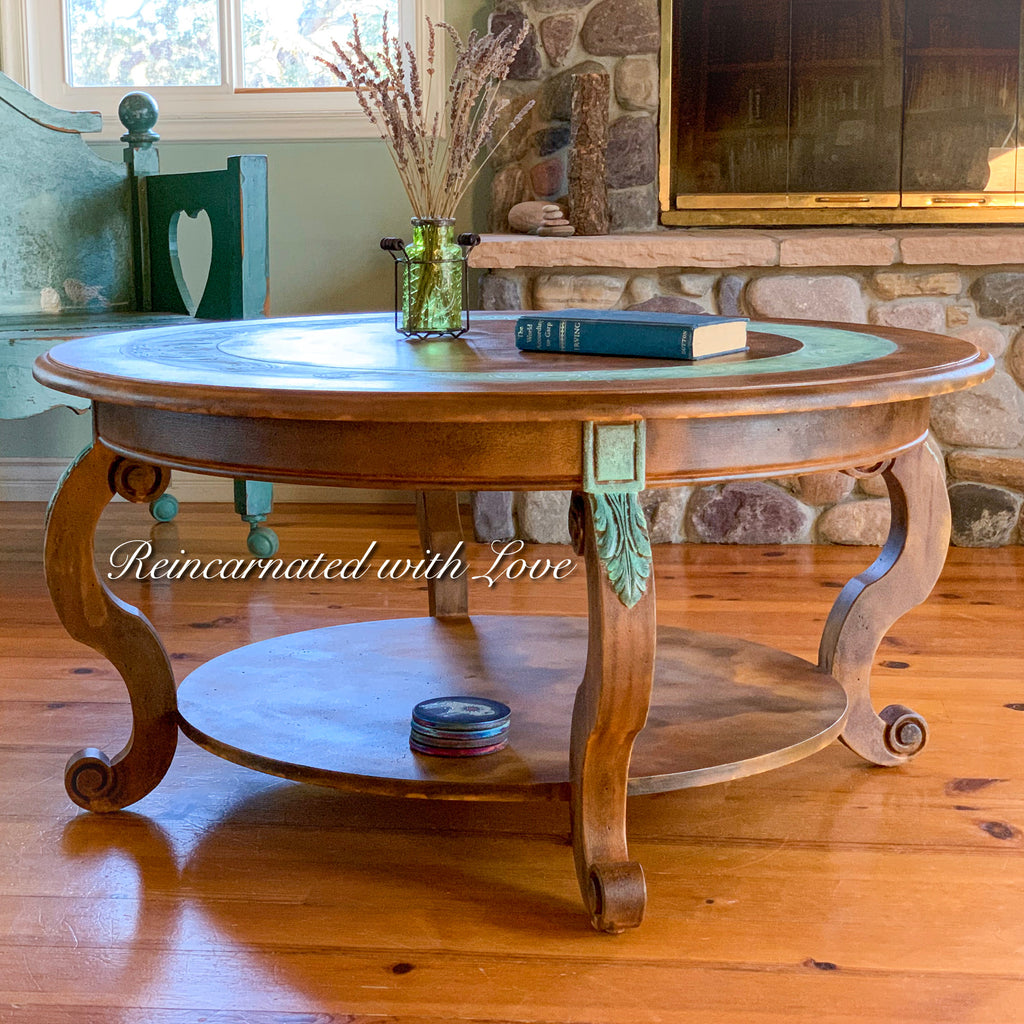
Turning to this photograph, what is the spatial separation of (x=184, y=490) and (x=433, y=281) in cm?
215

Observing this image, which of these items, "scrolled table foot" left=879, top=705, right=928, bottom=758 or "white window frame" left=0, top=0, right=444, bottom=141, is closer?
"scrolled table foot" left=879, top=705, right=928, bottom=758

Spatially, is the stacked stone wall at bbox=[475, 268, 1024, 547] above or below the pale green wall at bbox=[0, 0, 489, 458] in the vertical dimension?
below

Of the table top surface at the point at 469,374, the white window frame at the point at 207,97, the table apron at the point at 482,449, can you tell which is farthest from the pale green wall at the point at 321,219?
the table apron at the point at 482,449

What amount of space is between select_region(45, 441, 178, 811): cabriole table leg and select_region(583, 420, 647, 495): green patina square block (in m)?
0.57

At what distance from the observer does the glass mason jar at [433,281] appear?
170cm

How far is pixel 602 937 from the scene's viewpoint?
1349 millimetres

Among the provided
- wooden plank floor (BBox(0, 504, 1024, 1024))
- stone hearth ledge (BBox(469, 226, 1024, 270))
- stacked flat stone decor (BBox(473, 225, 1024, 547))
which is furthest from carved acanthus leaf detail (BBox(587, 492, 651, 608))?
stone hearth ledge (BBox(469, 226, 1024, 270))

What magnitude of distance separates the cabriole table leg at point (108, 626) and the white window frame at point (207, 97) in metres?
2.15

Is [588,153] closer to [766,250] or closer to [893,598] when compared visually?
[766,250]

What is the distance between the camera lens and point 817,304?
9.96ft

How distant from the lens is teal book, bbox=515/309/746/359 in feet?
4.55

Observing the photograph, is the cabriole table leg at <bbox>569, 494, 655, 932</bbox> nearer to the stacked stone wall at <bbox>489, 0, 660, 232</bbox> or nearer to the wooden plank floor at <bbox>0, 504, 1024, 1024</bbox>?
the wooden plank floor at <bbox>0, 504, 1024, 1024</bbox>

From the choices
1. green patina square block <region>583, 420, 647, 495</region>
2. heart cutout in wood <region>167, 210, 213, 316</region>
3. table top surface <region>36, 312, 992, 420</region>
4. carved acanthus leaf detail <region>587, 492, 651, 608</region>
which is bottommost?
carved acanthus leaf detail <region>587, 492, 651, 608</region>

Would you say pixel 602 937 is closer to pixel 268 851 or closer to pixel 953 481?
pixel 268 851
